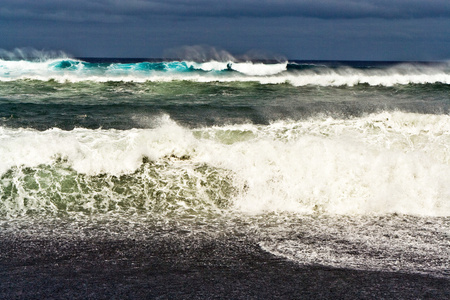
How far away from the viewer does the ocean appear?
4250 millimetres

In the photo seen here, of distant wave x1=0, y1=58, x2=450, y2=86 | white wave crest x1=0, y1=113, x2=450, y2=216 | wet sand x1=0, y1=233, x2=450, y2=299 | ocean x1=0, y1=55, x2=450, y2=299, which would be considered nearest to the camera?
wet sand x1=0, y1=233, x2=450, y2=299

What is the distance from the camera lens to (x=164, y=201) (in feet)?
22.5

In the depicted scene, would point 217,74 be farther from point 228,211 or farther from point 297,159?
point 228,211

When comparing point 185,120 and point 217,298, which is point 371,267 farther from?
point 185,120

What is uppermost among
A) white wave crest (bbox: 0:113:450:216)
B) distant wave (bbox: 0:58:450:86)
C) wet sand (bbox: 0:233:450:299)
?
distant wave (bbox: 0:58:450:86)

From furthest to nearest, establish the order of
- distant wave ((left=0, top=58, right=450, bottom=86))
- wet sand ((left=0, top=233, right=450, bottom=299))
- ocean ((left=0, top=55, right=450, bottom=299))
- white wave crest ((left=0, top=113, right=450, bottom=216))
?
distant wave ((left=0, top=58, right=450, bottom=86)), white wave crest ((left=0, top=113, right=450, bottom=216)), ocean ((left=0, top=55, right=450, bottom=299)), wet sand ((left=0, top=233, right=450, bottom=299))

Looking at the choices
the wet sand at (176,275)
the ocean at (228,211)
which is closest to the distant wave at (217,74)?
the ocean at (228,211)

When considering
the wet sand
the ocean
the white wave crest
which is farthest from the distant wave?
the wet sand

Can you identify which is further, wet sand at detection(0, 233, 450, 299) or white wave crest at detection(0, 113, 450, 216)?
white wave crest at detection(0, 113, 450, 216)

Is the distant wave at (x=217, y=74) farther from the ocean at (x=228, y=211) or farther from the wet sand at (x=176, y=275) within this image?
the wet sand at (x=176, y=275)

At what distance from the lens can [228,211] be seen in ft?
21.4

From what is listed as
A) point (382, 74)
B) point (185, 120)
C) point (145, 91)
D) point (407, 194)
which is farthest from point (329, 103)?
point (382, 74)

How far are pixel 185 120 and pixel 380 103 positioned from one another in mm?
8701

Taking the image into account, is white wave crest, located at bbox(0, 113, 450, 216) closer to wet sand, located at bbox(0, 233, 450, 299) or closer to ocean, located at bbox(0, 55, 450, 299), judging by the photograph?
ocean, located at bbox(0, 55, 450, 299)
